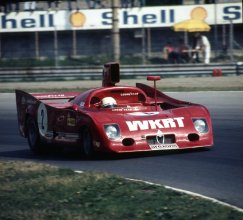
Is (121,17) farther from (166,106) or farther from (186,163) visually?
(186,163)

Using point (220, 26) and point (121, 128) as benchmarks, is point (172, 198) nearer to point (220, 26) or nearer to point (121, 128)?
point (121, 128)

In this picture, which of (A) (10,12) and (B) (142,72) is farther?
(A) (10,12)

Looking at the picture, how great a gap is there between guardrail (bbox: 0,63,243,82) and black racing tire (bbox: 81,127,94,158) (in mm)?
15793

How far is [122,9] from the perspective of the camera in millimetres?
35719

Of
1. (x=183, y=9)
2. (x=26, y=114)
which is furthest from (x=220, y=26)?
(x=26, y=114)

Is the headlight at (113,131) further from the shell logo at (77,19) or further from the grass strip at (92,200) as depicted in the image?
the shell logo at (77,19)

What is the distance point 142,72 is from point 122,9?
24.9 feet

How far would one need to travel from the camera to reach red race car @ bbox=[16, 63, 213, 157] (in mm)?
11648

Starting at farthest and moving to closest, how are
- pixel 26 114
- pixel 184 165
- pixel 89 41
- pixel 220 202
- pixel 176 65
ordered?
1. pixel 89 41
2. pixel 176 65
3. pixel 26 114
4. pixel 184 165
5. pixel 220 202

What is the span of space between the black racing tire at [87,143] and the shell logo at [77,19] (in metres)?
22.5

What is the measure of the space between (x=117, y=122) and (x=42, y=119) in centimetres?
173

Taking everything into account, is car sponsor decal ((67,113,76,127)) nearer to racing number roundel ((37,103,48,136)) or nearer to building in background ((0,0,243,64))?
racing number roundel ((37,103,48,136))

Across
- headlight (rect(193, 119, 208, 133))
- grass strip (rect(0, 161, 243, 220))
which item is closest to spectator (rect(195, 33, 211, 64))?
headlight (rect(193, 119, 208, 133))

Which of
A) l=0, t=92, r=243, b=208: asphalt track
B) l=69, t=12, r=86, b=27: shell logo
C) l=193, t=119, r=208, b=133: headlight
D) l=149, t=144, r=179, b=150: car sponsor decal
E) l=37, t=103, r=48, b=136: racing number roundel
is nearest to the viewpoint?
l=0, t=92, r=243, b=208: asphalt track
